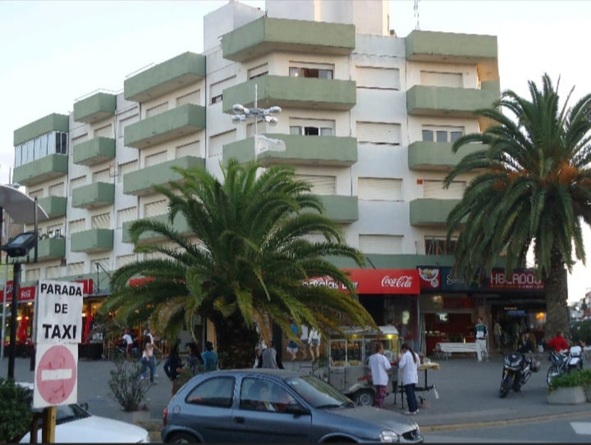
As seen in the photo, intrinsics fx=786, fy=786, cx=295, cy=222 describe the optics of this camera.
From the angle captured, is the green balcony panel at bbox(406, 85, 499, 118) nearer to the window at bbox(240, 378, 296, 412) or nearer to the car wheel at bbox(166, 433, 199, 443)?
the window at bbox(240, 378, 296, 412)

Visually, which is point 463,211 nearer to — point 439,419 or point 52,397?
point 439,419

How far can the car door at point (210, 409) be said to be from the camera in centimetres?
1125

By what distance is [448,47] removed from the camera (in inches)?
1619

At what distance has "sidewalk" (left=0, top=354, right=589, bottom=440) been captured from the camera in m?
16.9

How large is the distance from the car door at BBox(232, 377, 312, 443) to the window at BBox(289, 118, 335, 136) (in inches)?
1157

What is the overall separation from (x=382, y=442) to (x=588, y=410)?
9.76m

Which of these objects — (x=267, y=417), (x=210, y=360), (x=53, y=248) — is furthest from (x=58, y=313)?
(x=53, y=248)

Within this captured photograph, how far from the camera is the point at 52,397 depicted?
766cm

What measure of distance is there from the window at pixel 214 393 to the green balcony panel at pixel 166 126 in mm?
32130

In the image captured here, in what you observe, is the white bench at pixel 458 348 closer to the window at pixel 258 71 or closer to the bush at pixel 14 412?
the window at pixel 258 71

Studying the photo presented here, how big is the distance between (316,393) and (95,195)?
3947 cm

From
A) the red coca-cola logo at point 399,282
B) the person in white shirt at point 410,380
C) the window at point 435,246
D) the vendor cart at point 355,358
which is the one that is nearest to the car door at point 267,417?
the vendor cart at point 355,358

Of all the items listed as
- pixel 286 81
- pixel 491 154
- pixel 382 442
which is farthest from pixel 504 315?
pixel 382 442

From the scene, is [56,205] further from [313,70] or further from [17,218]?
[17,218]
